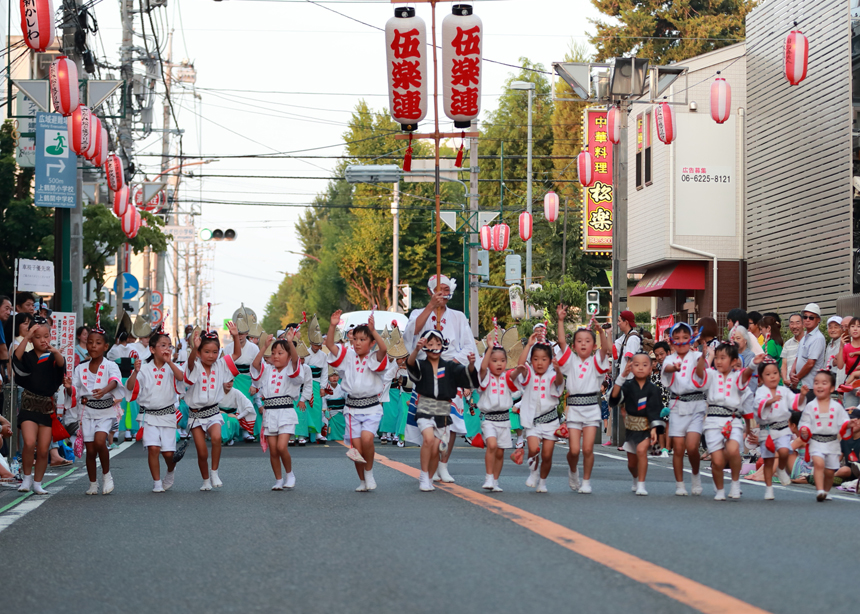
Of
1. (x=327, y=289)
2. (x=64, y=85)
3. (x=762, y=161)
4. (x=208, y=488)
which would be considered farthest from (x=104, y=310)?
(x=327, y=289)

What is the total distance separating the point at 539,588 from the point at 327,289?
66302 millimetres

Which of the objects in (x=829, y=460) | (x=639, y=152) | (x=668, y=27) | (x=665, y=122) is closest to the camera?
(x=829, y=460)

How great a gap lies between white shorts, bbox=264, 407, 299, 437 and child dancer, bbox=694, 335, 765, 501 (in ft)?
12.9

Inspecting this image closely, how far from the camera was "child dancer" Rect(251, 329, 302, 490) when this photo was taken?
11.0m

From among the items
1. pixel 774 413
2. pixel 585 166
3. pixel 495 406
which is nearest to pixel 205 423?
pixel 495 406

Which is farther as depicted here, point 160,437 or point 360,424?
point 160,437

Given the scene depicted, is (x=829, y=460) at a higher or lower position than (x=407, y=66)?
lower

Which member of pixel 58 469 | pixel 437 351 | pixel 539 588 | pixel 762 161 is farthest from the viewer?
pixel 762 161

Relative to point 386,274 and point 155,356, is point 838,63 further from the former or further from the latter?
point 386,274

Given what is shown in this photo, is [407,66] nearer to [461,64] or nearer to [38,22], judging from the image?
[461,64]

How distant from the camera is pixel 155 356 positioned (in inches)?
436

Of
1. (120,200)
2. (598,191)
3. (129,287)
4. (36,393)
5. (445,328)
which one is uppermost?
(598,191)

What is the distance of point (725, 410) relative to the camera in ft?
33.6

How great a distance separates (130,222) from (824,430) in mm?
18669
